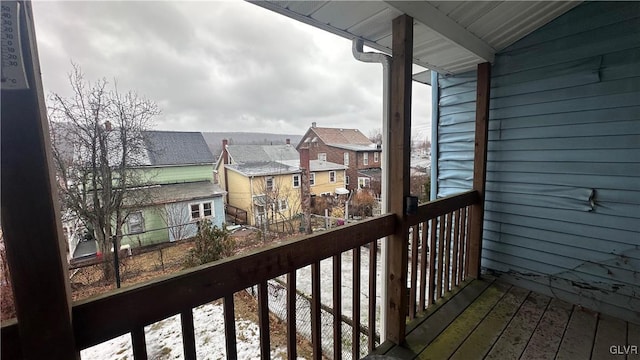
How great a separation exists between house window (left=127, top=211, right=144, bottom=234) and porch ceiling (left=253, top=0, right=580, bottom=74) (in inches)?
263

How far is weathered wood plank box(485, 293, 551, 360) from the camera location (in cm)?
167

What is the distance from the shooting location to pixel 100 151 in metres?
5.42

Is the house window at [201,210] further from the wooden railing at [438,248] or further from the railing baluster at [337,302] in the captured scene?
the railing baluster at [337,302]

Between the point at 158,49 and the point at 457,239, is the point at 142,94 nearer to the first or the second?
the point at 158,49

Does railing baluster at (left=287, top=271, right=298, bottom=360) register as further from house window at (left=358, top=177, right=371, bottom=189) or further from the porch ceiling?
house window at (left=358, top=177, right=371, bottom=189)

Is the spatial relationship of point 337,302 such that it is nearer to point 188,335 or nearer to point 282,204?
point 188,335

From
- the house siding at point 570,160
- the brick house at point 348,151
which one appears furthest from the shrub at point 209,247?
the brick house at point 348,151

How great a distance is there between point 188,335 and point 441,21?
7.01 feet

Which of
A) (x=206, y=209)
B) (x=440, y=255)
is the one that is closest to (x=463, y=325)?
(x=440, y=255)

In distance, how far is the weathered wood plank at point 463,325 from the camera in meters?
1.69

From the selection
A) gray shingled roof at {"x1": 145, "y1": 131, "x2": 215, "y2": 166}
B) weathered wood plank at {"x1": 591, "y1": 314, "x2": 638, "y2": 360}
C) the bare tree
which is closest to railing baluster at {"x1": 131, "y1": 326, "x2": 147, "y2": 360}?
weathered wood plank at {"x1": 591, "y1": 314, "x2": 638, "y2": 360}

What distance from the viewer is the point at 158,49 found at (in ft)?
18.8

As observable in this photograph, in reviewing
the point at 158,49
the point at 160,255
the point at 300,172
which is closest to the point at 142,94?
the point at 158,49

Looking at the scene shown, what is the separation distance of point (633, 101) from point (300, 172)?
1044cm
